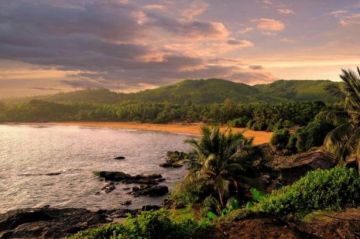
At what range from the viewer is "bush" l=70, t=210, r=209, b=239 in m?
14.2

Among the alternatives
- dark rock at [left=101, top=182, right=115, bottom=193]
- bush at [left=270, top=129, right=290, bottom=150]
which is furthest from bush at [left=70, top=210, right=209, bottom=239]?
bush at [left=270, top=129, right=290, bottom=150]

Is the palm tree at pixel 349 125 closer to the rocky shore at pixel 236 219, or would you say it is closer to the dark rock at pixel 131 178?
the rocky shore at pixel 236 219

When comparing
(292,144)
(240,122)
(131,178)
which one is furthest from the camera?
(240,122)

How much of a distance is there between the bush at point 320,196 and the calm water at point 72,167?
32.2 metres

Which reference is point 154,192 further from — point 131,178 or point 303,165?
point 303,165

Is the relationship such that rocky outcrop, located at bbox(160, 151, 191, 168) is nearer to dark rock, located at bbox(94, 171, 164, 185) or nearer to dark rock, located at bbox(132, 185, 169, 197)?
dark rock, located at bbox(94, 171, 164, 185)

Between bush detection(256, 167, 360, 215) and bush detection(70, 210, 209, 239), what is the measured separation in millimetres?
5143

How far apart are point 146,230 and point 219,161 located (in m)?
16.7

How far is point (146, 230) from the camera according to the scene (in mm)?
14531

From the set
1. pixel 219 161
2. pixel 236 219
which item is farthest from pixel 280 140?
pixel 236 219

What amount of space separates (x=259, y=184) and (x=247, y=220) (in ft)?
51.0

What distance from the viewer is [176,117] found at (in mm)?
182750

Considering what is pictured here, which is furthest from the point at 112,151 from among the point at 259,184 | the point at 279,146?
the point at 259,184

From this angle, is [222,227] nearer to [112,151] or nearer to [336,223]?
[336,223]
